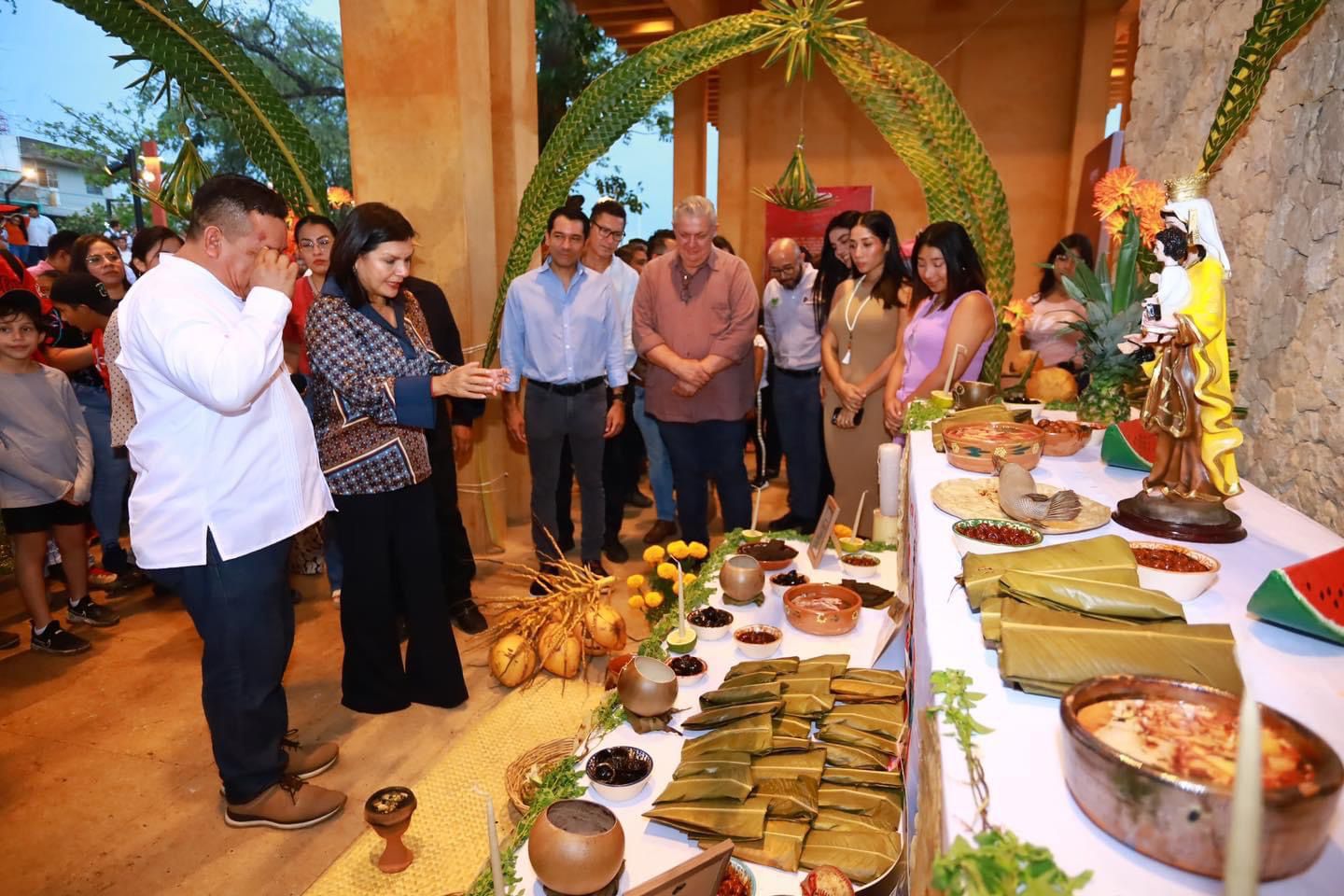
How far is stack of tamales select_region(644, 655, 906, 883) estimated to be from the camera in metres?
1.46

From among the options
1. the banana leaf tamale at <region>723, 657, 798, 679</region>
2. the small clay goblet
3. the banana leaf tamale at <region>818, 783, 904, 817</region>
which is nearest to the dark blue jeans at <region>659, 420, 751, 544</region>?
the banana leaf tamale at <region>723, 657, 798, 679</region>

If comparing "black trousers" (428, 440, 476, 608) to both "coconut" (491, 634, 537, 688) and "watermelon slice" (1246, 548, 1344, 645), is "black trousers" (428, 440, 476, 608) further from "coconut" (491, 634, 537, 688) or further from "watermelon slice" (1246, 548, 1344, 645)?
"watermelon slice" (1246, 548, 1344, 645)

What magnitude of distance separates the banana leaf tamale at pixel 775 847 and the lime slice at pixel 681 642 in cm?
75

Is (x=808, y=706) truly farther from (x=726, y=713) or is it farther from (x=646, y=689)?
(x=646, y=689)

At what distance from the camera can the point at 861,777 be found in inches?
64.6

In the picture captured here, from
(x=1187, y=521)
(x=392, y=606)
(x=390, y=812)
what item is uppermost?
(x=1187, y=521)

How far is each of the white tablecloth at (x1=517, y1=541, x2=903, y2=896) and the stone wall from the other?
3.33 feet

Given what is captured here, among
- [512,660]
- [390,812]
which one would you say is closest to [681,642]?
[390,812]

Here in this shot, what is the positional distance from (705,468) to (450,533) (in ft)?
4.29

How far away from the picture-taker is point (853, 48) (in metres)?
3.29

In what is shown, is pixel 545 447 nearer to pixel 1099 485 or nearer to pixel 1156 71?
pixel 1099 485

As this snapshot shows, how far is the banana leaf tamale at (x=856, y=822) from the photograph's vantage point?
4.92ft

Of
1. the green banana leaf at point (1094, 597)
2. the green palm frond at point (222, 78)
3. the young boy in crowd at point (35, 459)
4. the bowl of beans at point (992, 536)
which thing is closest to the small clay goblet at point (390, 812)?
the bowl of beans at point (992, 536)

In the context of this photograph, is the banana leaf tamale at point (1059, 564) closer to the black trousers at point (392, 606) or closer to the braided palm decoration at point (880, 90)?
the black trousers at point (392, 606)
